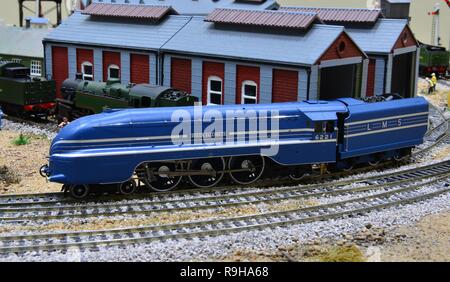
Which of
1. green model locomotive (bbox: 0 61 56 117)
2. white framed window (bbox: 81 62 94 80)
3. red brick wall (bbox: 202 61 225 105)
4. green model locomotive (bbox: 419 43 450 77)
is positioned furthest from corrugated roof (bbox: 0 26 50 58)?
green model locomotive (bbox: 419 43 450 77)

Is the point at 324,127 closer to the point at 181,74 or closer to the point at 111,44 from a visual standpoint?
the point at 181,74

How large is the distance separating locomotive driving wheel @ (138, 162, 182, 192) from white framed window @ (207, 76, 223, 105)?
8.29 meters

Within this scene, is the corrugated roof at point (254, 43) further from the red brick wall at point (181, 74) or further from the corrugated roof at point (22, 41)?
the corrugated roof at point (22, 41)

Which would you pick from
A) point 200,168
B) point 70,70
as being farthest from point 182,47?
point 200,168

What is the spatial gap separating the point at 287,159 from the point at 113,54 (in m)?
13.7

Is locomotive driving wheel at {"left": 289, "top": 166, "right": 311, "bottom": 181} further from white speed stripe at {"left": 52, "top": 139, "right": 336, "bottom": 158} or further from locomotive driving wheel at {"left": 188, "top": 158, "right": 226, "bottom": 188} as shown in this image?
locomotive driving wheel at {"left": 188, "top": 158, "right": 226, "bottom": 188}

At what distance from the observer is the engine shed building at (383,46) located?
27594mm

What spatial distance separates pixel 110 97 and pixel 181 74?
12.1 ft

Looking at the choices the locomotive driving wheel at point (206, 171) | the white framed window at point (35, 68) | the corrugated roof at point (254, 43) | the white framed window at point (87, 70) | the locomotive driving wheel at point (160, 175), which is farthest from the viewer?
the white framed window at point (35, 68)

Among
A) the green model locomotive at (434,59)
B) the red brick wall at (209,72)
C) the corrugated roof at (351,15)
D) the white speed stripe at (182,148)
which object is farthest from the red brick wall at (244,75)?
the green model locomotive at (434,59)

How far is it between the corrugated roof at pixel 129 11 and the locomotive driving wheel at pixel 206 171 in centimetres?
1274

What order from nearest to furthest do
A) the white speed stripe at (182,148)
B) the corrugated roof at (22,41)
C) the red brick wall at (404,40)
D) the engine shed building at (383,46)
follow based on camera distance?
the white speed stripe at (182,148)
the engine shed building at (383,46)
the red brick wall at (404,40)
the corrugated roof at (22,41)

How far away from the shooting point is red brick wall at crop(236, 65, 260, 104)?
80.8 feet

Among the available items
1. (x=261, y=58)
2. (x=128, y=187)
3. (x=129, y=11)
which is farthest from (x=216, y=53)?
(x=128, y=187)
